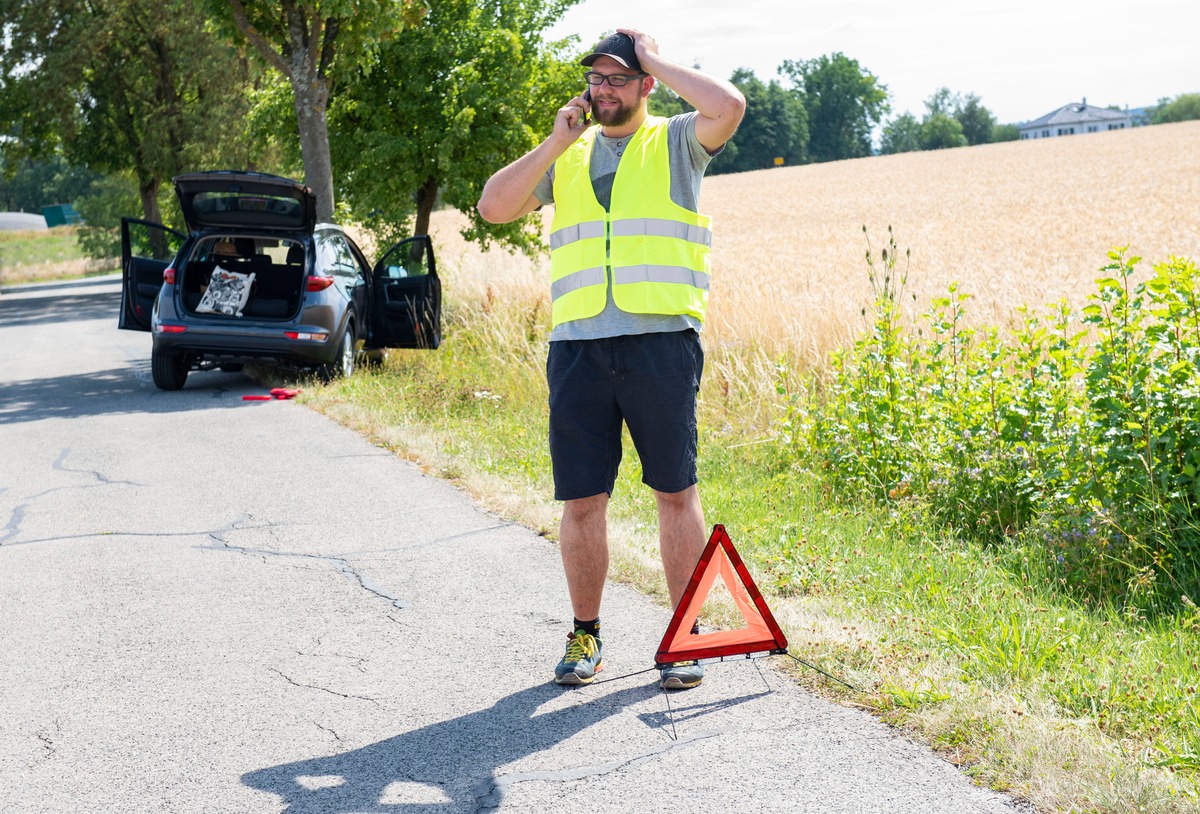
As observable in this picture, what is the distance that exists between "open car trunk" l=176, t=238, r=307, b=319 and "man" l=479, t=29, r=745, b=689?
27.1 feet

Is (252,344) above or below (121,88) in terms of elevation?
below

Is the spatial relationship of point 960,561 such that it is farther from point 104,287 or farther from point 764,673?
point 104,287

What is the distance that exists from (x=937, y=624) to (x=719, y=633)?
858 millimetres

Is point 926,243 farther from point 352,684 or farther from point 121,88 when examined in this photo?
point 121,88

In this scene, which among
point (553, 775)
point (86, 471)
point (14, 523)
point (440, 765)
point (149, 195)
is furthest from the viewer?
point (149, 195)

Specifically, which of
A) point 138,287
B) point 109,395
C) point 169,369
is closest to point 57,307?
point 138,287

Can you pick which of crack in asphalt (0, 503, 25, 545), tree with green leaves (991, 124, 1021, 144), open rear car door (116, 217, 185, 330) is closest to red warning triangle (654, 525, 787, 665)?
crack in asphalt (0, 503, 25, 545)

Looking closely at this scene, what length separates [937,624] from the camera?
14.8 ft

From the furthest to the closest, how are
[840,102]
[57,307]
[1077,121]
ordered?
1. [1077,121]
2. [840,102]
3. [57,307]

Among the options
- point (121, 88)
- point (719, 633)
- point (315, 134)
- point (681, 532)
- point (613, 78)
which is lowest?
point (719, 633)

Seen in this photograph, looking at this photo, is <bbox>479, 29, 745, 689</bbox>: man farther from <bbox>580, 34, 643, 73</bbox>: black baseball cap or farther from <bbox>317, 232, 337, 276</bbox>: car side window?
<bbox>317, 232, 337, 276</bbox>: car side window

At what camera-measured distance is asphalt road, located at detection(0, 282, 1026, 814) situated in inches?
134

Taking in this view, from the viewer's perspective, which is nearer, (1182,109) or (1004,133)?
(1182,109)

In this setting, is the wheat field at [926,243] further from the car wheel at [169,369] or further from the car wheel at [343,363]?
the car wheel at [169,369]
